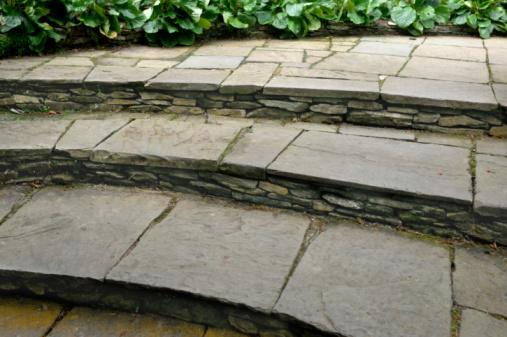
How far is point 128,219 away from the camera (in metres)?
2.38

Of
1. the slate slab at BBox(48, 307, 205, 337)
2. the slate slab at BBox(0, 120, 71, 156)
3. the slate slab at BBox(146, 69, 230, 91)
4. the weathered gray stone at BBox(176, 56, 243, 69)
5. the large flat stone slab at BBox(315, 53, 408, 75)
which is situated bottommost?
the slate slab at BBox(48, 307, 205, 337)

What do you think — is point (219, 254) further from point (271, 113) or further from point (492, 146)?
point (492, 146)

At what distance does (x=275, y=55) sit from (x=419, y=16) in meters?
1.73

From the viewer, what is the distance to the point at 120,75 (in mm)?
3471

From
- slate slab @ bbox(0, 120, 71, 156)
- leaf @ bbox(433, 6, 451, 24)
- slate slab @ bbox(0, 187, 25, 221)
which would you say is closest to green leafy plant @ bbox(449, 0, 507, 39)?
leaf @ bbox(433, 6, 451, 24)

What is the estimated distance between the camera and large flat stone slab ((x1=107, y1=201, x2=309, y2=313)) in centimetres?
189

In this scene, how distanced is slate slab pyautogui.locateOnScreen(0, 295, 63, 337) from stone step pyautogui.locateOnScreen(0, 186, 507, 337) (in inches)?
0.6

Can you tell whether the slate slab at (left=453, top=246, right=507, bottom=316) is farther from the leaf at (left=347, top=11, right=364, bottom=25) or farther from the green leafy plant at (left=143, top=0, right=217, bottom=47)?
the green leafy plant at (left=143, top=0, right=217, bottom=47)

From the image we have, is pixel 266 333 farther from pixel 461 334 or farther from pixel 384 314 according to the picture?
pixel 461 334

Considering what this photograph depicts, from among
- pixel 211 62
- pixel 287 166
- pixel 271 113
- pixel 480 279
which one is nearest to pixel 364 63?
pixel 271 113

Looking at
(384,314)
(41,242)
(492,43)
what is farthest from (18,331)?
(492,43)

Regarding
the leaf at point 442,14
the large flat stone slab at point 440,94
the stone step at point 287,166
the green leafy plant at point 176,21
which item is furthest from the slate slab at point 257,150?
the leaf at point 442,14

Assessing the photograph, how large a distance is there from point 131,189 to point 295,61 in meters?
1.79

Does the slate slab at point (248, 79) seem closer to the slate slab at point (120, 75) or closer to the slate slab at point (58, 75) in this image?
the slate slab at point (120, 75)
